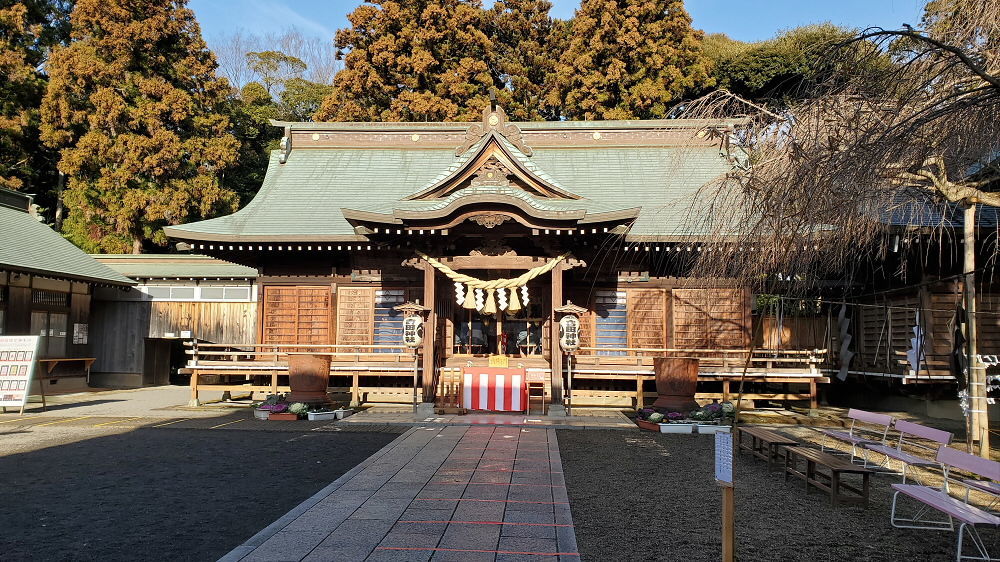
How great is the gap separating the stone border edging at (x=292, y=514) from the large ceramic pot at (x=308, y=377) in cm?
442

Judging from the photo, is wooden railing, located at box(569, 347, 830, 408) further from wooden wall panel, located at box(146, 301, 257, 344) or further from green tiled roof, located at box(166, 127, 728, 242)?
wooden wall panel, located at box(146, 301, 257, 344)

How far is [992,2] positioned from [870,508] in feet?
17.2

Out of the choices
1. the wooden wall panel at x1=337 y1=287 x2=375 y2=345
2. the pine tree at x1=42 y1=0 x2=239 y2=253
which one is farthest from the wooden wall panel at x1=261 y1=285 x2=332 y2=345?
the pine tree at x1=42 y1=0 x2=239 y2=253

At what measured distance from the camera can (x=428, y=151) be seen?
65.0 ft

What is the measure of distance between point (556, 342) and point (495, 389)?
1743 mm

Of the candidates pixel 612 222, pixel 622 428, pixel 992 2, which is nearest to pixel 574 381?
pixel 622 428

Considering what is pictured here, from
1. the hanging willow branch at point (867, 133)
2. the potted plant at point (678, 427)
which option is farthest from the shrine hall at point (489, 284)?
the hanging willow branch at point (867, 133)

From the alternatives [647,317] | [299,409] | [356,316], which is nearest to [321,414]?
[299,409]

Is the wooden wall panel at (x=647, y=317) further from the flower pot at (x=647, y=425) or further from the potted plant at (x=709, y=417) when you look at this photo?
the flower pot at (x=647, y=425)

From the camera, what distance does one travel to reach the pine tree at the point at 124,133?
25.1 m

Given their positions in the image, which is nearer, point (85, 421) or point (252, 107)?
point (85, 421)

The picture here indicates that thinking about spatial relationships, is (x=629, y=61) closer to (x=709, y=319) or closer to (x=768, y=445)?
(x=709, y=319)

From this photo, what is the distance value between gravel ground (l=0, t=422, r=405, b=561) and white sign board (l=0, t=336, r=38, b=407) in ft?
10.1

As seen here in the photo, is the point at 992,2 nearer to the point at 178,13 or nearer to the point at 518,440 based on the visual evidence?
the point at 518,440
